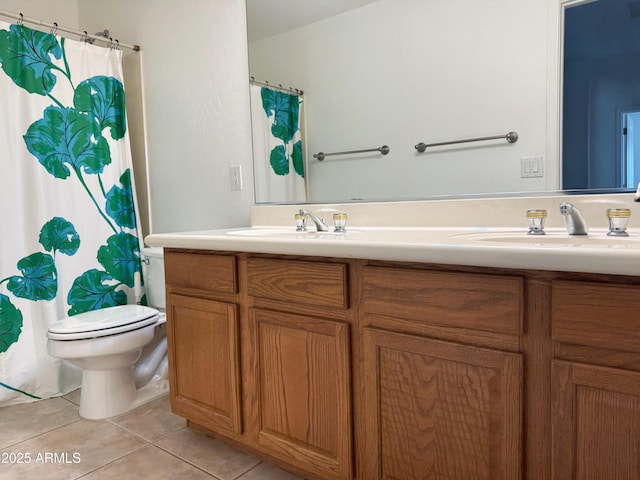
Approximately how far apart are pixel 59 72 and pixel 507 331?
7.47 ft

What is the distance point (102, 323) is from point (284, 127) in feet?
3.65

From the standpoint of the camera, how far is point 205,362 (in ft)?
5.20

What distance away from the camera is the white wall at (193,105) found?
2137mm

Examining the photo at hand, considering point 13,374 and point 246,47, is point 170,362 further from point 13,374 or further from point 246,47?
point 246,47

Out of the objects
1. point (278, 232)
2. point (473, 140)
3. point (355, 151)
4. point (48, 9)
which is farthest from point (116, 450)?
point (48, 9)

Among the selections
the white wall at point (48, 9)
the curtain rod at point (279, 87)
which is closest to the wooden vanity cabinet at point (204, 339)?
the curtain rod at point (279, 87)

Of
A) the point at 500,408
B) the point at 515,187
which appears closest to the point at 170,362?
the point at 500,408

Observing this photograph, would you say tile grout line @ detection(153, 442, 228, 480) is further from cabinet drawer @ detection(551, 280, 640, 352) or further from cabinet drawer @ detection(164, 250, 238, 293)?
cabinet drawer @ detection(551, 280, 640, 352)

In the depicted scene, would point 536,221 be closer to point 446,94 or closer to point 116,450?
point 446,94

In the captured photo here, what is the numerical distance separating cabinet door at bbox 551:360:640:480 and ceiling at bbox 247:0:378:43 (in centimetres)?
145

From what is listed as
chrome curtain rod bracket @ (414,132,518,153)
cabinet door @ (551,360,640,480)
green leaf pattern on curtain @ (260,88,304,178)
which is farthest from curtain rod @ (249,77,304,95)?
cabinet door @ (551,360,640,480)

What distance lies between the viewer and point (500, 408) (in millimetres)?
992

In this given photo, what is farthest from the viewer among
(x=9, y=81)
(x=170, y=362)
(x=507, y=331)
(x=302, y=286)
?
(x=9, y=81)

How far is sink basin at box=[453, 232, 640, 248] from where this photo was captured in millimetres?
1127
